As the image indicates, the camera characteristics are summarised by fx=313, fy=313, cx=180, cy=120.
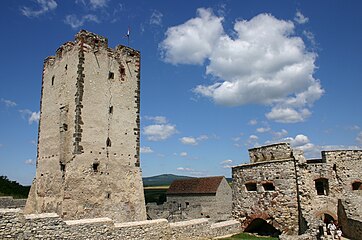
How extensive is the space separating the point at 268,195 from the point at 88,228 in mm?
10312

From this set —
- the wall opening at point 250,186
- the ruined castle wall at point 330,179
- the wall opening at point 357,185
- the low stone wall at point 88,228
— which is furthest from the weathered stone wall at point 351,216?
the low stone wall at point 88,228

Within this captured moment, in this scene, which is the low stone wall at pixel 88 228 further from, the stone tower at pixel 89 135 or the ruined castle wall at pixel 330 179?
the ruined castle wall at pixel 330 179

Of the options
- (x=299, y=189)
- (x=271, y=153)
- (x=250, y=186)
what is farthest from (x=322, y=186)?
(x=250, y=186)

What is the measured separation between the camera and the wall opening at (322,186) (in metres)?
→ 17.3

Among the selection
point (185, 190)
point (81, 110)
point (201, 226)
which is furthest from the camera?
point (185, 190)

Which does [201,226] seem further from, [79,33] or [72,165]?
[79,33]

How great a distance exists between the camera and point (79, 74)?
56.8 ft

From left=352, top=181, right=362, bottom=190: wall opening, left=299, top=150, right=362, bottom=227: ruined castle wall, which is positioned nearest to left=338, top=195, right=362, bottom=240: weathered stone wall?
left=299, top=150, right=362, bottom=227: ruined castle wall

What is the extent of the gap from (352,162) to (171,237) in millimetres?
10850

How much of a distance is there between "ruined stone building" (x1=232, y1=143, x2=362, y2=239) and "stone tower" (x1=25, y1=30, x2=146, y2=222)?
279 inches

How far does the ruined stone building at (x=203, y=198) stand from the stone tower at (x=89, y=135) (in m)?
18.0

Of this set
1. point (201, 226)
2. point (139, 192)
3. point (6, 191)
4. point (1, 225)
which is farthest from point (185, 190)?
point (1, 225)

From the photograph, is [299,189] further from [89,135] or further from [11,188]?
[11,188]

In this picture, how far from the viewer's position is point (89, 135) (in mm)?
17234
